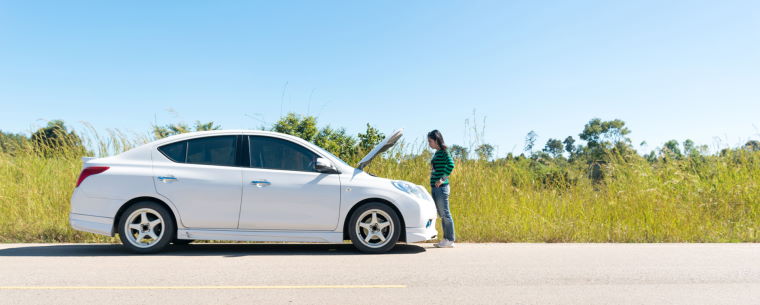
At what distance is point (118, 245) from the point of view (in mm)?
8305

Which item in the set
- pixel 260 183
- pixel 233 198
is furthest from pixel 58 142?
pixel 260 183

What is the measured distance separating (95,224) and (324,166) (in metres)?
3.22

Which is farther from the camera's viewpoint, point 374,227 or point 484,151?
point 484,151

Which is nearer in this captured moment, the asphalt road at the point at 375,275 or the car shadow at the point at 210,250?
the asphalt road at the point at 375,275

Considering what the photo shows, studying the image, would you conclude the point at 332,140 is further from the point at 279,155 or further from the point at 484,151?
the point at 279,155

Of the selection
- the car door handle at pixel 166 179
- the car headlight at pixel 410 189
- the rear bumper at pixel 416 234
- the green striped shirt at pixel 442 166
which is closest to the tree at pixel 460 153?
the green striped shirt at pixel 442 166

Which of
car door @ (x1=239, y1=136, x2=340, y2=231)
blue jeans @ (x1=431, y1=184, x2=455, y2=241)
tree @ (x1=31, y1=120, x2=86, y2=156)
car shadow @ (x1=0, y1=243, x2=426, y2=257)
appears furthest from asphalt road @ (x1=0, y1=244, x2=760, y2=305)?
tree @ (x1=31, y1=120, x2=86, y2=156)

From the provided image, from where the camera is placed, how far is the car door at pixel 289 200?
7.33 m

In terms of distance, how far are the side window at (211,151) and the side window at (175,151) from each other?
0.07 m

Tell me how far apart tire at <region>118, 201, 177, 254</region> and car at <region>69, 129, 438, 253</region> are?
1 cm

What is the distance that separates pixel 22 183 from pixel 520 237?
10521mm

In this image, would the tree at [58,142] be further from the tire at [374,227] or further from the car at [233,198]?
the tire at [374,227]

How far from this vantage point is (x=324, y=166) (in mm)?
7312

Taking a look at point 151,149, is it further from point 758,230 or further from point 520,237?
point 758,230
